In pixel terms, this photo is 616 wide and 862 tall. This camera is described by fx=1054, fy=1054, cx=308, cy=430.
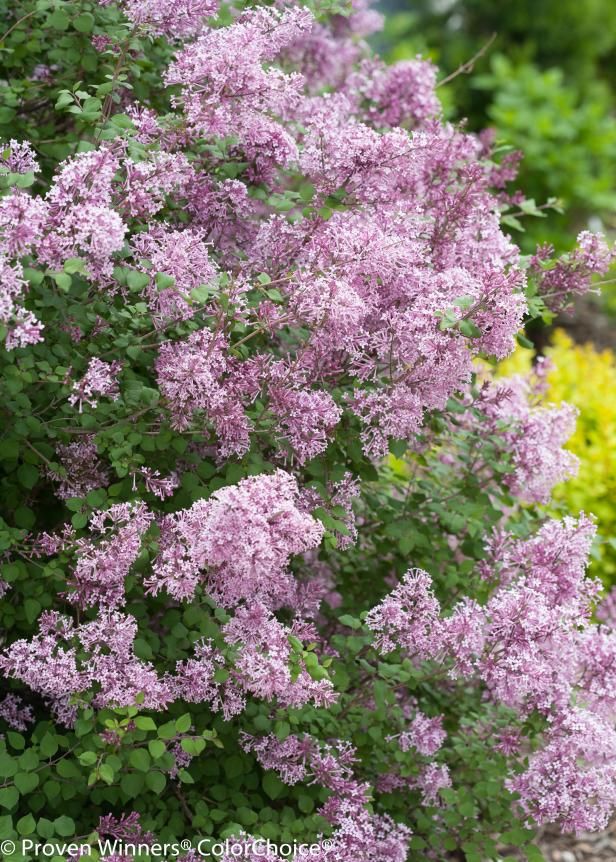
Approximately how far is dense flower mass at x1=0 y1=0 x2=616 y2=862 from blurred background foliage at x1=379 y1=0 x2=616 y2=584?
0.88m

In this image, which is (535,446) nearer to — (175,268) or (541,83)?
(175,268)

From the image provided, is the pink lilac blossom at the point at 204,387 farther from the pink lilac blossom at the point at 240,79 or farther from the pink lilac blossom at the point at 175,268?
the pink lilac blossom at the point at 240,79

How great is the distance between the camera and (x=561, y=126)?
796 centimetres

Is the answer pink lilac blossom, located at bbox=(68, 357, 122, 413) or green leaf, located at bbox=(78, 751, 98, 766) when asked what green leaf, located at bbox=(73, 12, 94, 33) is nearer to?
pink lilac blossom, located at bbox=(68, 357, 122, 413)

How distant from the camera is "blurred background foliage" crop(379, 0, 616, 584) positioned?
4816 millimetres

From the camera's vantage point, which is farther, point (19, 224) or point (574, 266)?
point (574, 266)

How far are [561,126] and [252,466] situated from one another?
6450 millimetres

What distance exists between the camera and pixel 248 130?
239 cm

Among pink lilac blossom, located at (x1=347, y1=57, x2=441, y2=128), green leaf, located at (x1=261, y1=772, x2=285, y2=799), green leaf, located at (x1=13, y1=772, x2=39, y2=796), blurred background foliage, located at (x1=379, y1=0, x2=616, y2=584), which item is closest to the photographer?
green leaf, located at (x1=13, y1=772, x2=39, y2=796)

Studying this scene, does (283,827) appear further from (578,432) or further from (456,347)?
(578,432)

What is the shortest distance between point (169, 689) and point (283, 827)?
0.44 metres

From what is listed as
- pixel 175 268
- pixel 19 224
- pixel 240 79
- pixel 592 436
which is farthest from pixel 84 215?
pixel 592 436

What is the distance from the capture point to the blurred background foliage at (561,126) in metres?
4.82

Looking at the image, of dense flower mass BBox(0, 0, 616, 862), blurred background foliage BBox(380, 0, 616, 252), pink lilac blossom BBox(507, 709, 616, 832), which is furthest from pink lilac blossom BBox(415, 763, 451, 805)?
blurred background foliage BBox(380, 0, 616, 252)
